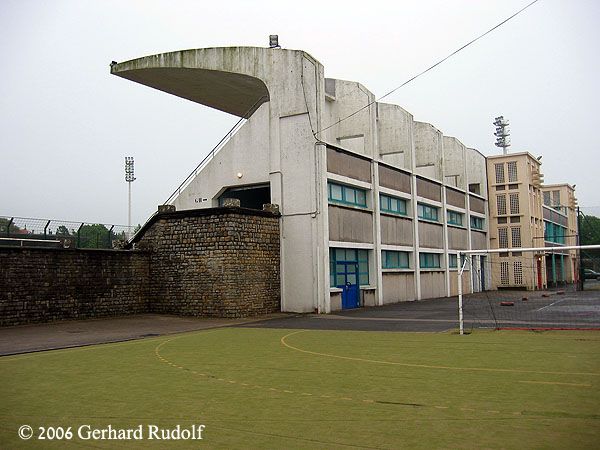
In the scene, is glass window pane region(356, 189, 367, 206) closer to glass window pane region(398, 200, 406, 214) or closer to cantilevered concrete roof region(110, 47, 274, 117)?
glass window pane region(398, 200, 406, 214)

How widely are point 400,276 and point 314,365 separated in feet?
78.0

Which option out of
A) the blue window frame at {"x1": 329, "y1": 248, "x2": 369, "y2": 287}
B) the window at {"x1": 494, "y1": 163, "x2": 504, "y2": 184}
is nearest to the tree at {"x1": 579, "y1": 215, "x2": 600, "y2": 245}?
the window at {"x1": 494, "y1": 163, "x2": 504, "y2": 184}

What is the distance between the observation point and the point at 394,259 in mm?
34281

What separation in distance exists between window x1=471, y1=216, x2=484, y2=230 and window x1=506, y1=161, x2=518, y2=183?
14.3ft

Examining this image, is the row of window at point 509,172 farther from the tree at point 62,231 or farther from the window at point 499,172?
the tree at point 62,231

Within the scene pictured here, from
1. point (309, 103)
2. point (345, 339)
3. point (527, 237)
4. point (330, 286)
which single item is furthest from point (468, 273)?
point (345, 339)

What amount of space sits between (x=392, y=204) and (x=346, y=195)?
19.7 feet

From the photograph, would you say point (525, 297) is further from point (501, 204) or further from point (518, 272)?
point (501, 204)

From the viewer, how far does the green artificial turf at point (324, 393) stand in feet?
21.0

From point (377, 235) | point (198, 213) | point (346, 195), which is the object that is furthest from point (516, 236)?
point (198, 213)

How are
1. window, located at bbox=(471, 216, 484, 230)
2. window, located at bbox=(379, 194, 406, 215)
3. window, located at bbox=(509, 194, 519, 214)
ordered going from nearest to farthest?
window, located at bbox=(379, 194, 406, 215)
window, located at bbox=(471, 216, 484, 230)
window, located at bbox=(509, 194, 519, 214)

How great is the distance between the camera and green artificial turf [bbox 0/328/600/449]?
6387 millimetres

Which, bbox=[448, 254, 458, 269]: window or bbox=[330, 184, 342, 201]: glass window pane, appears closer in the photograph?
bbox=[330, 184, 342, 201]: glass window pane

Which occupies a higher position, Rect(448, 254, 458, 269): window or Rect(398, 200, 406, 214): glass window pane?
Rect(398, 200, 406, 214): glass window pane
